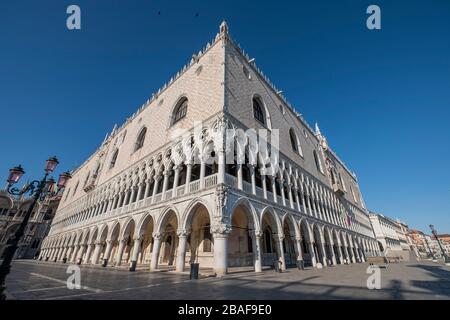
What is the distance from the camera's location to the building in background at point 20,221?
41250 mm

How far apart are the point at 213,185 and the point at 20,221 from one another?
53972 millimetres

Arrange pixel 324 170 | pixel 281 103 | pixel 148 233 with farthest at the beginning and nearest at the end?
1. pixel 324 170
2. pixel 281 103
3. pixel 148 233

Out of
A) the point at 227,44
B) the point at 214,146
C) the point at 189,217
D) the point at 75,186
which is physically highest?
the point at 227,44

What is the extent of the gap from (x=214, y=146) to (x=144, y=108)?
17.3m

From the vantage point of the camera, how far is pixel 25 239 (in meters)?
43.2

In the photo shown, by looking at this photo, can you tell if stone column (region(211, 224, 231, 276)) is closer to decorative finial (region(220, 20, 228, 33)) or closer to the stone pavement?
the stone pavement

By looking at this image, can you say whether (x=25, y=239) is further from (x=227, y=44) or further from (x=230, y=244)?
(x=227, y=44)

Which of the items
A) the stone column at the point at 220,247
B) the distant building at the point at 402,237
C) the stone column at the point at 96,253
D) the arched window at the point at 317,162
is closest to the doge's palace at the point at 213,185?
the stone column at the point at 220,247

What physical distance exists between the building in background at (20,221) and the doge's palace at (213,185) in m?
24.1

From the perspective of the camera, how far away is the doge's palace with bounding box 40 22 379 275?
12125 mm

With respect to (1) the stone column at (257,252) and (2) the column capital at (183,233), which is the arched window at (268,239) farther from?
(2) the column capital at (183,233)

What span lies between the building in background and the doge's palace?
79.2ft

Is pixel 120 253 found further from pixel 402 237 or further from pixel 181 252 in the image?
pixel 402 237
